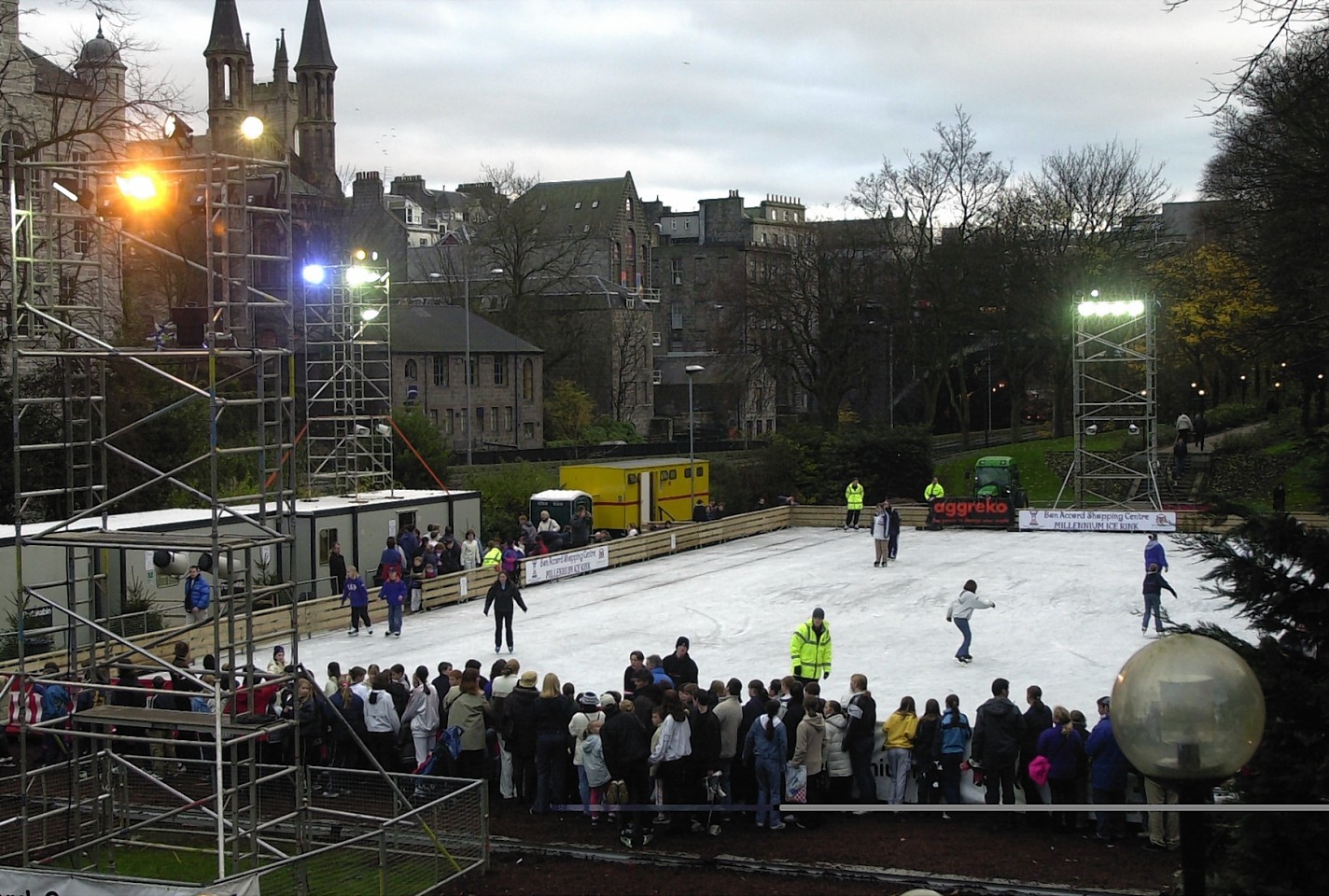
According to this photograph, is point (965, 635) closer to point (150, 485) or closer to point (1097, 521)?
point (150, 485)

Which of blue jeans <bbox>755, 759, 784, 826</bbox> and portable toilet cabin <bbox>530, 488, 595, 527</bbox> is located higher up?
portable toilet cabin <bbox>530, 488, 595, 527</bbox>

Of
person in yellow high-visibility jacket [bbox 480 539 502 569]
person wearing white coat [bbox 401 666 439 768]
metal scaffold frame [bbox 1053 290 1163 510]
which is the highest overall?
metal scaffold frame [bbox 1053 290 1163 510]

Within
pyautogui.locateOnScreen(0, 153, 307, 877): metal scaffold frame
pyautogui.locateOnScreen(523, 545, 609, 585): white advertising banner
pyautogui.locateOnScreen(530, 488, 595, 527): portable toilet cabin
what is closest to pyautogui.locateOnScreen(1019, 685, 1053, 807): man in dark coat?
pyautogui.locateOnScreen(0, 153, 307, 877): metal scaffold frame

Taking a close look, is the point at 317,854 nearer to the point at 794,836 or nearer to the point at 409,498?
the point at 794,836

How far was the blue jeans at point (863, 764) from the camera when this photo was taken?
1370 cm

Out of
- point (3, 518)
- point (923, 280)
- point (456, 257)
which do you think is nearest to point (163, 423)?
point (3, 518)

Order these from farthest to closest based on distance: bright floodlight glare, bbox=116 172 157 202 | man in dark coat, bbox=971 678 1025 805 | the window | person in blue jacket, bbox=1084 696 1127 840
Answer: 1. the window
2. man in dark coat, bbox=971 678 1025 805
3. person in blue jacket, bbox=1084 696 1127 840
4. bright floodlight glare, bbox=116 172 157 202

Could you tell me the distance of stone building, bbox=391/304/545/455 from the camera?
2682 inches

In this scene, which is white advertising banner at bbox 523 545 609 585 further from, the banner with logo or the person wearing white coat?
the person wearing white coat

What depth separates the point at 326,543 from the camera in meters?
27.9

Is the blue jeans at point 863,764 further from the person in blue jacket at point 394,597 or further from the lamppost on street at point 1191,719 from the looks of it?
the person in blue jacket at point 394,597

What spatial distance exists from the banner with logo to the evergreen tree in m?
34.0

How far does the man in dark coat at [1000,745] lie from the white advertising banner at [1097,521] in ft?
83.5

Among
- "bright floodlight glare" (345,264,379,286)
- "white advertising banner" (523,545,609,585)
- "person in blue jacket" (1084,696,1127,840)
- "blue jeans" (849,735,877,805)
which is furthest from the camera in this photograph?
"bright floodlight glare" (345,264,379,286)
